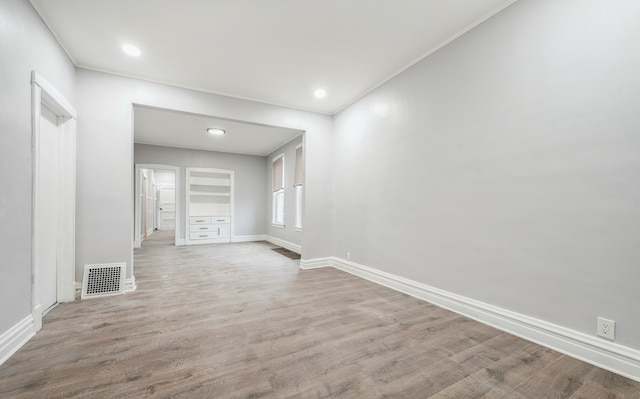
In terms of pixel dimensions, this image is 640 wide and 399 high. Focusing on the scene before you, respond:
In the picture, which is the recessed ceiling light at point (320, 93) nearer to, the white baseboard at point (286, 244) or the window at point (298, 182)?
the window at point (298, 182)

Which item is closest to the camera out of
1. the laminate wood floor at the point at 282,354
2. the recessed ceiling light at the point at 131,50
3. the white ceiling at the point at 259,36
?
the laminate wood floor at the point at 282,354

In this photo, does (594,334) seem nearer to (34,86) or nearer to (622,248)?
(622,248)

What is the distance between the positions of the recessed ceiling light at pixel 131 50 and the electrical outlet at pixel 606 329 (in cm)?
471

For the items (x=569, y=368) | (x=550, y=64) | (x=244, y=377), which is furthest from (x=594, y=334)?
(x=244, y=377)

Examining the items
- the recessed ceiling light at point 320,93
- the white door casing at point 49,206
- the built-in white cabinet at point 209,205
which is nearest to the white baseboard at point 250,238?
the built-in white cabinet at point 209,205

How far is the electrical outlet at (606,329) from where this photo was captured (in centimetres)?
167

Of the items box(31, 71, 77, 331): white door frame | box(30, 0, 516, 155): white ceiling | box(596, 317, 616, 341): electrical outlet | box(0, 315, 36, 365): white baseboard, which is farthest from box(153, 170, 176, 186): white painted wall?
box(596, 317, 616, 341): electrical outlet

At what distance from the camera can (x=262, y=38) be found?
2.67 meters

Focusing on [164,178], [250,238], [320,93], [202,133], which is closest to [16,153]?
[320,93]

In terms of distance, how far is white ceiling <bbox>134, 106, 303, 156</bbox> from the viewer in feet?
16.1

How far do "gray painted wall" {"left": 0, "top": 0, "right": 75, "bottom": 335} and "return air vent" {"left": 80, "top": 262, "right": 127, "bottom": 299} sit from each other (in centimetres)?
98

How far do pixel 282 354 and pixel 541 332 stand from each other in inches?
78.6

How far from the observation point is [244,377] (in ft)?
5.23

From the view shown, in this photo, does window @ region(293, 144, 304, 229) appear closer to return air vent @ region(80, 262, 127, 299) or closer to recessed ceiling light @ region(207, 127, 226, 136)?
recessed ceiling light @ region(207, 127, 226, 136)
